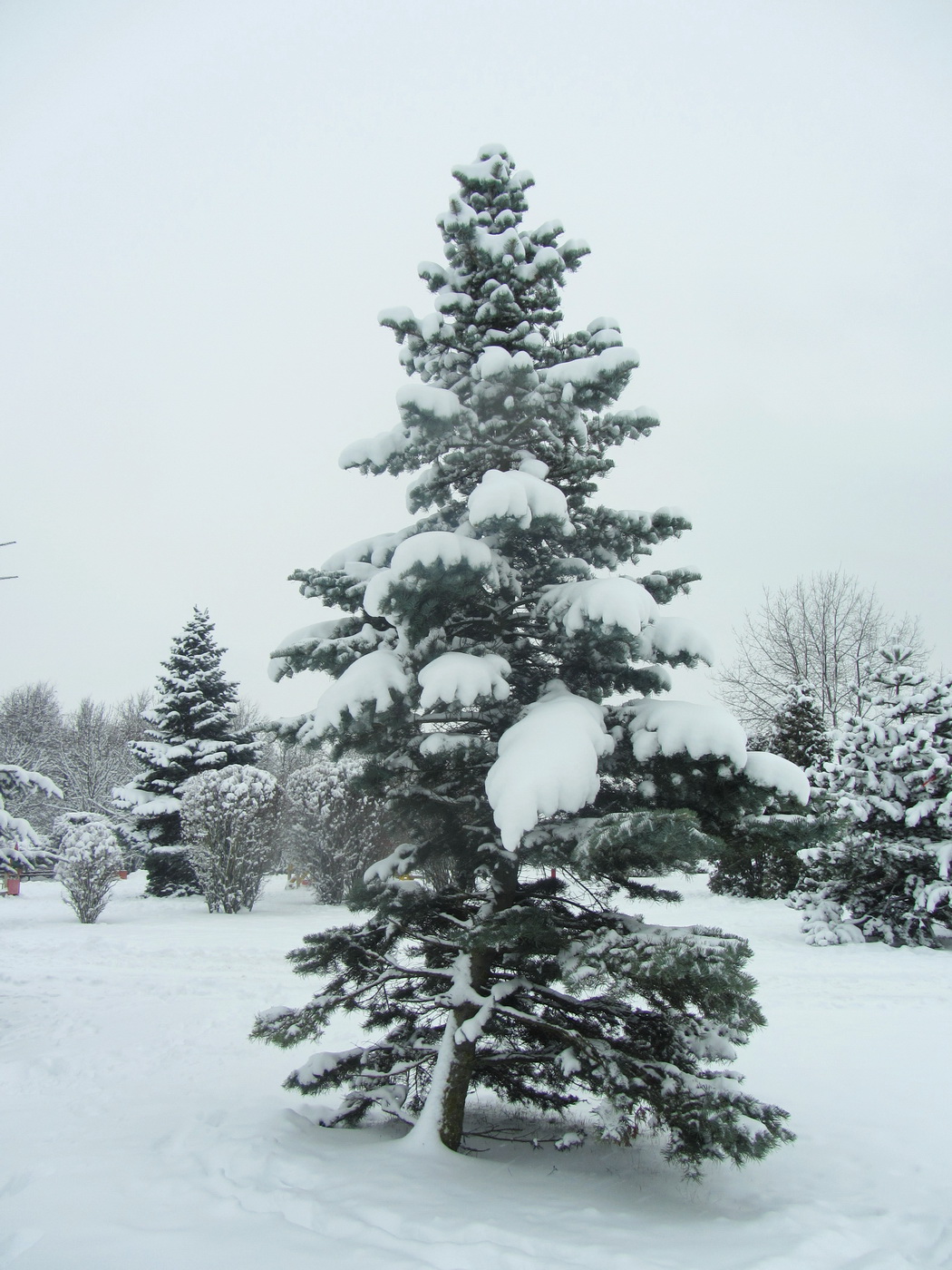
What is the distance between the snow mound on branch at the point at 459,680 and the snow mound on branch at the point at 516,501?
0.72 meters

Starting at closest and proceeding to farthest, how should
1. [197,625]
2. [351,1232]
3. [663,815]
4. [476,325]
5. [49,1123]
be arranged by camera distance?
[351,1232] < [663,815] < [49,1123] < [476,325] < [197,625]

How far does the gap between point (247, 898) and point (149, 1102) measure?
1147 cm

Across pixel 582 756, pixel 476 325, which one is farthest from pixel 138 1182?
pixel 476 325

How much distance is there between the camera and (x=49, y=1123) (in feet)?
14.6

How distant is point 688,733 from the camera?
3783 millimetres

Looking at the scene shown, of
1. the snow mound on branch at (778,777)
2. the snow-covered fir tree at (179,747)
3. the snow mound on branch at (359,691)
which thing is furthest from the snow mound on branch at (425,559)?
the snow-covered fir tree at (179,747)

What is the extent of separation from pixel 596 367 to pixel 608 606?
58.1 inches

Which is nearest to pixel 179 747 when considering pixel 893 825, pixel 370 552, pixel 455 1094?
pixel 893 825

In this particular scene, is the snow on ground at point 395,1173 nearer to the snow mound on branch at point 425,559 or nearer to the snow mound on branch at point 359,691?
the snow mound on branch at point 359,691

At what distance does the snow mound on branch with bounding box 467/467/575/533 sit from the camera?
3.82 m

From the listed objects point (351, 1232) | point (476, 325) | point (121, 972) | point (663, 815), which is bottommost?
point (121, 972)

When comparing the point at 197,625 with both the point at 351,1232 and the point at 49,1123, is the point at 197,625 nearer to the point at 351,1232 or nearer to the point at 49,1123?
the point at 49,1123

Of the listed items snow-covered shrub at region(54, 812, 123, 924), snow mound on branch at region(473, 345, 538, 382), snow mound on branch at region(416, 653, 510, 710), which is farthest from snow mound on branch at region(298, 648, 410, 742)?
snow-covered shrub at region(54, 812, 123, 924)

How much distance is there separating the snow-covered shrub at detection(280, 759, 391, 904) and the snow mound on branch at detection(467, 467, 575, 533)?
40.2 feet
